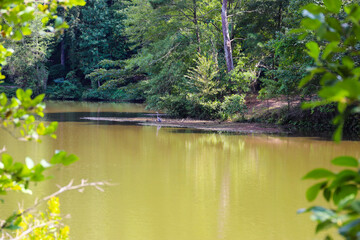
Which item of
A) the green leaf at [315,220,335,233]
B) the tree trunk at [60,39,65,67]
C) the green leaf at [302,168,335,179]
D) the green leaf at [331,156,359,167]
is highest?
the tree trunk at [60,39,65,67]

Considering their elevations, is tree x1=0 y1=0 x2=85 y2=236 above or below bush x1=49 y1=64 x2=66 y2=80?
below

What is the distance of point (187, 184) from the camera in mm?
7805

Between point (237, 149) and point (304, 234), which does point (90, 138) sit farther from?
point (304, 234)

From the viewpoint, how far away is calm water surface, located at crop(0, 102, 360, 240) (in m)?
5.71

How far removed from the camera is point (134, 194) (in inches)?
279

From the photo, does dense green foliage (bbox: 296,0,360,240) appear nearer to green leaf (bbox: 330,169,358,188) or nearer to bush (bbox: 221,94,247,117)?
green leaf (bbox: 330,169,358,188)

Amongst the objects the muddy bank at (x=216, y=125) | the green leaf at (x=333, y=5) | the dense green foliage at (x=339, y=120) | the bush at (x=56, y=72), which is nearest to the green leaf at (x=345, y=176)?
the dense green foliage at (x=339, y=120)

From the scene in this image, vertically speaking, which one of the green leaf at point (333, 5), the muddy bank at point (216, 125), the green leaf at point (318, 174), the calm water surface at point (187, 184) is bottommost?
the calm water surface at point (187, 184)

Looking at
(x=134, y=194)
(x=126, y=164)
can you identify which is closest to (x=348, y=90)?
Answer: (x=134, y=194)

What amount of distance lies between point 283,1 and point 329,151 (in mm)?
8475

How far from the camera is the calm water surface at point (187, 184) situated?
225 inches

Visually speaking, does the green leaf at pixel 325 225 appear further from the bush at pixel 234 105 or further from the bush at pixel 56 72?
the bush at pixel 56 72

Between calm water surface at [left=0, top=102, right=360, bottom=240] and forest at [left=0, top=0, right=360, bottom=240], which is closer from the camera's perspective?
forest at [left=0, top=0, right=360, bottom=240]

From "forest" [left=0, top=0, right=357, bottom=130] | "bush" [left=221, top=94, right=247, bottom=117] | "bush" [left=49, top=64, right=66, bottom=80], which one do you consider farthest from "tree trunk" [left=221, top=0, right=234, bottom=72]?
"bush" [left=49, top=64, right=66, bottom=80]
